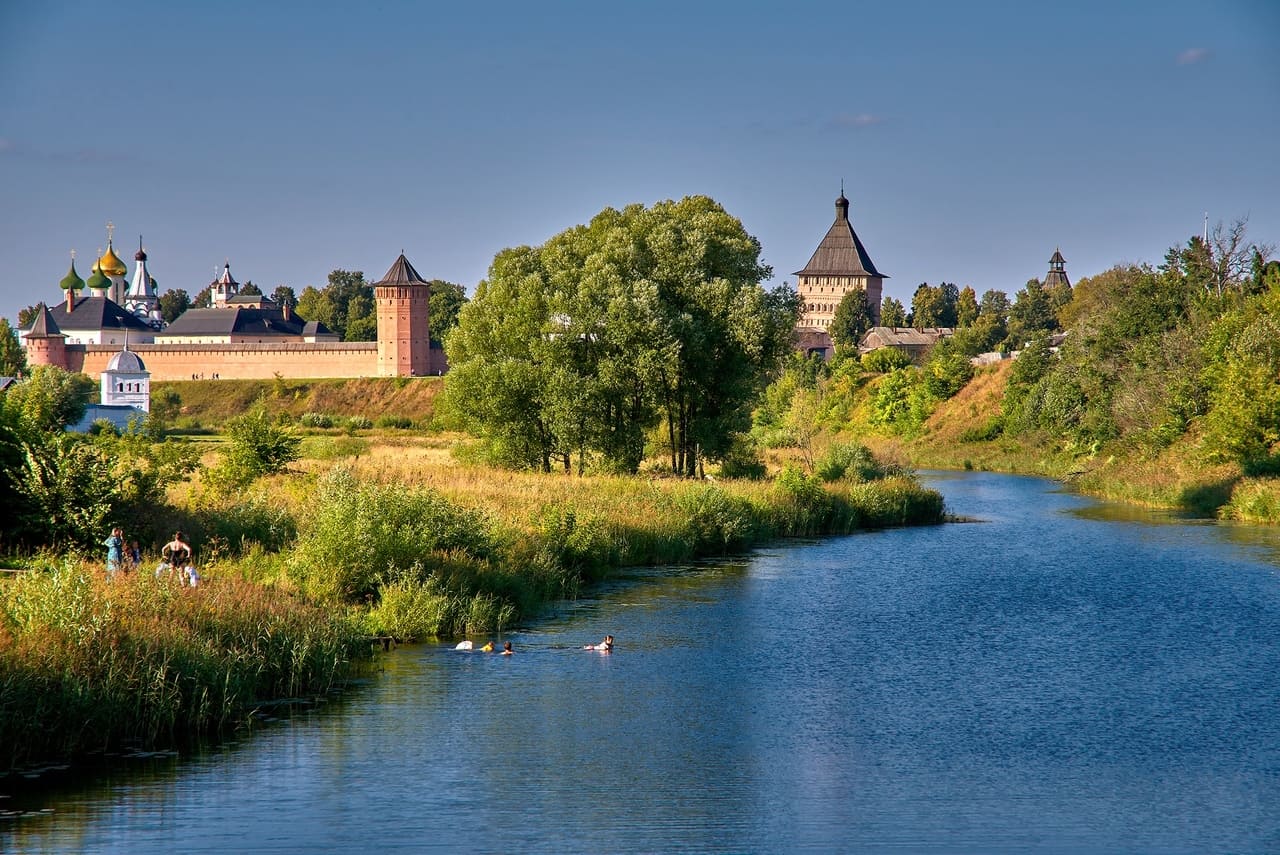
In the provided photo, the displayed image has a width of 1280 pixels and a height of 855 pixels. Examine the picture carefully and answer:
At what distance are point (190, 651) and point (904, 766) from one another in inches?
303

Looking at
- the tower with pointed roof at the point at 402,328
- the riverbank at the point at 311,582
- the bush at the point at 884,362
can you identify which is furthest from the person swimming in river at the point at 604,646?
the tower with pointed roof at the point at 402,328

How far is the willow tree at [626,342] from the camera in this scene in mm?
35312

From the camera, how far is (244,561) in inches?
734

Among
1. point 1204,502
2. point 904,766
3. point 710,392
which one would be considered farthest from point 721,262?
point 904,766

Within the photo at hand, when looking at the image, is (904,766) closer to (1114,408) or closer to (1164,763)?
(1164,763)

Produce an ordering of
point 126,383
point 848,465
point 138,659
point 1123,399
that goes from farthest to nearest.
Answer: point 126,383
point 1123,399
point 848,465
point 138,659

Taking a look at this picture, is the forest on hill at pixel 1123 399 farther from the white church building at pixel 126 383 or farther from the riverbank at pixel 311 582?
the white church building at pixel 126 383

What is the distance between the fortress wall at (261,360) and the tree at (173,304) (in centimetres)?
4360

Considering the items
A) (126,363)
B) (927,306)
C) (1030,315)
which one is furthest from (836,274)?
(126,363)

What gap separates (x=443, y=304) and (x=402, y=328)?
15915 mm

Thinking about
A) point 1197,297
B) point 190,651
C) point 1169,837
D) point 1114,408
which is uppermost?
point 1197,297

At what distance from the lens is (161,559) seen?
57.4 feet

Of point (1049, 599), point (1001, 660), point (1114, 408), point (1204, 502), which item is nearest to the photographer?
point (1001, 660)

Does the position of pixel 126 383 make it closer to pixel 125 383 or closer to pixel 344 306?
pixel 125 383
